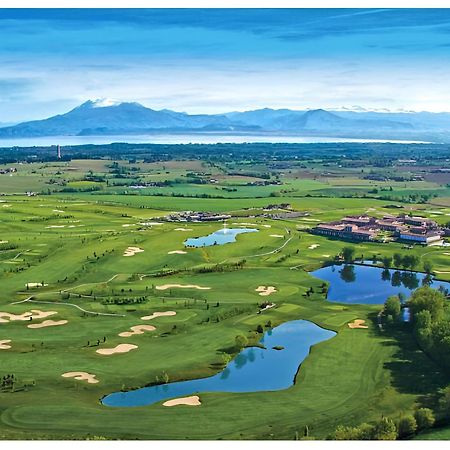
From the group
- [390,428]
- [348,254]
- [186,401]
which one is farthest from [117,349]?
[348,254]

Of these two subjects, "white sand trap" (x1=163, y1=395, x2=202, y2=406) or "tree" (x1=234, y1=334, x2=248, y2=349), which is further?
"tree" (x1=234, y1=334, x2=248, y2=349)

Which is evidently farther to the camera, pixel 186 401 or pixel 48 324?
pixel 48 324

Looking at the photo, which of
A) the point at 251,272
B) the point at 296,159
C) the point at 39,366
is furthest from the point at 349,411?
the point at 296,159

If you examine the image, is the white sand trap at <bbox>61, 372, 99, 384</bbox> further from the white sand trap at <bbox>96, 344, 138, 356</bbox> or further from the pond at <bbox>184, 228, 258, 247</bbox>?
the pond at <bbox>184, 228, 258, 247</bbox>

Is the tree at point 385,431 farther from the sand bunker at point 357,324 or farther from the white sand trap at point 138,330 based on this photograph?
the white sand trap at point 138,330

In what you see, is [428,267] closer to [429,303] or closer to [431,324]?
[429,303]

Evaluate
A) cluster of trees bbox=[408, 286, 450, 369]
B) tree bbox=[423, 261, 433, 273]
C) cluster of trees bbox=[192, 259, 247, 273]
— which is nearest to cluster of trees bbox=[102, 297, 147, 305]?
cluster of trees bbox=[192, 259, 247, 273]
